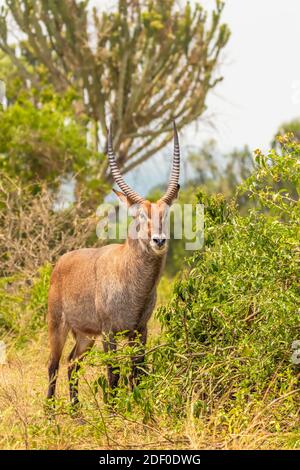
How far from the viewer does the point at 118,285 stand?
7152 mm

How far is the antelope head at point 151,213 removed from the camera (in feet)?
22.2

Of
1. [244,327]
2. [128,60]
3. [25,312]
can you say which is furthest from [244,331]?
[128,60]

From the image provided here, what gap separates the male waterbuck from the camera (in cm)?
691

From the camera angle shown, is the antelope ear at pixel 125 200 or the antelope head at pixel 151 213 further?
the antelope ear at pixel 125 200

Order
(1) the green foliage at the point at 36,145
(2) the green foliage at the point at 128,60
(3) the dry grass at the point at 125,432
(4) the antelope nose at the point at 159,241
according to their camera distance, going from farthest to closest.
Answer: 1. (2) the green foliage at the point at 128,60
2. (1) the green foliage at the point at 36,145
3. (4) the antelope nose at the point at 159,241
4. (3) the dry grass at the point at 125,432

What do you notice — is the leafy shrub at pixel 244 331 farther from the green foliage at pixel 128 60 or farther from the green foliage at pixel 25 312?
the green foliage at pixel 128 60

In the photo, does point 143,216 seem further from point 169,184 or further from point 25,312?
point 25,312

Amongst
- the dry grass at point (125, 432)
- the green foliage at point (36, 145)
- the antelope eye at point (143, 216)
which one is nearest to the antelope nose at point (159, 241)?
the antelope eye at point (143, 216)

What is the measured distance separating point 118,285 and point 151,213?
68 cm

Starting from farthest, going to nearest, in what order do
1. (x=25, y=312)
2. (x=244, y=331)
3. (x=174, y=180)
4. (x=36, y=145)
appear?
(x=36, y=145)
(x=25, y=312)
(x=174, y=180)
(x=244, y=331)

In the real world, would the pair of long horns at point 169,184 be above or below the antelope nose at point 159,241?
above

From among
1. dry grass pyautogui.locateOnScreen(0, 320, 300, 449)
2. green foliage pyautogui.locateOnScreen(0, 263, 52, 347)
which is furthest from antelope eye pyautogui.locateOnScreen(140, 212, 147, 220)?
green foliage pyautogui.locateOnScreen(0, 263, 52, 347)

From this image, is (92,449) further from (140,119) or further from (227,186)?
(227,186)

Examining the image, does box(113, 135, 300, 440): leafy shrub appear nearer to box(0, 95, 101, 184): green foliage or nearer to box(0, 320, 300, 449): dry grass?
box(0, 320, 300, 449): dry grass
